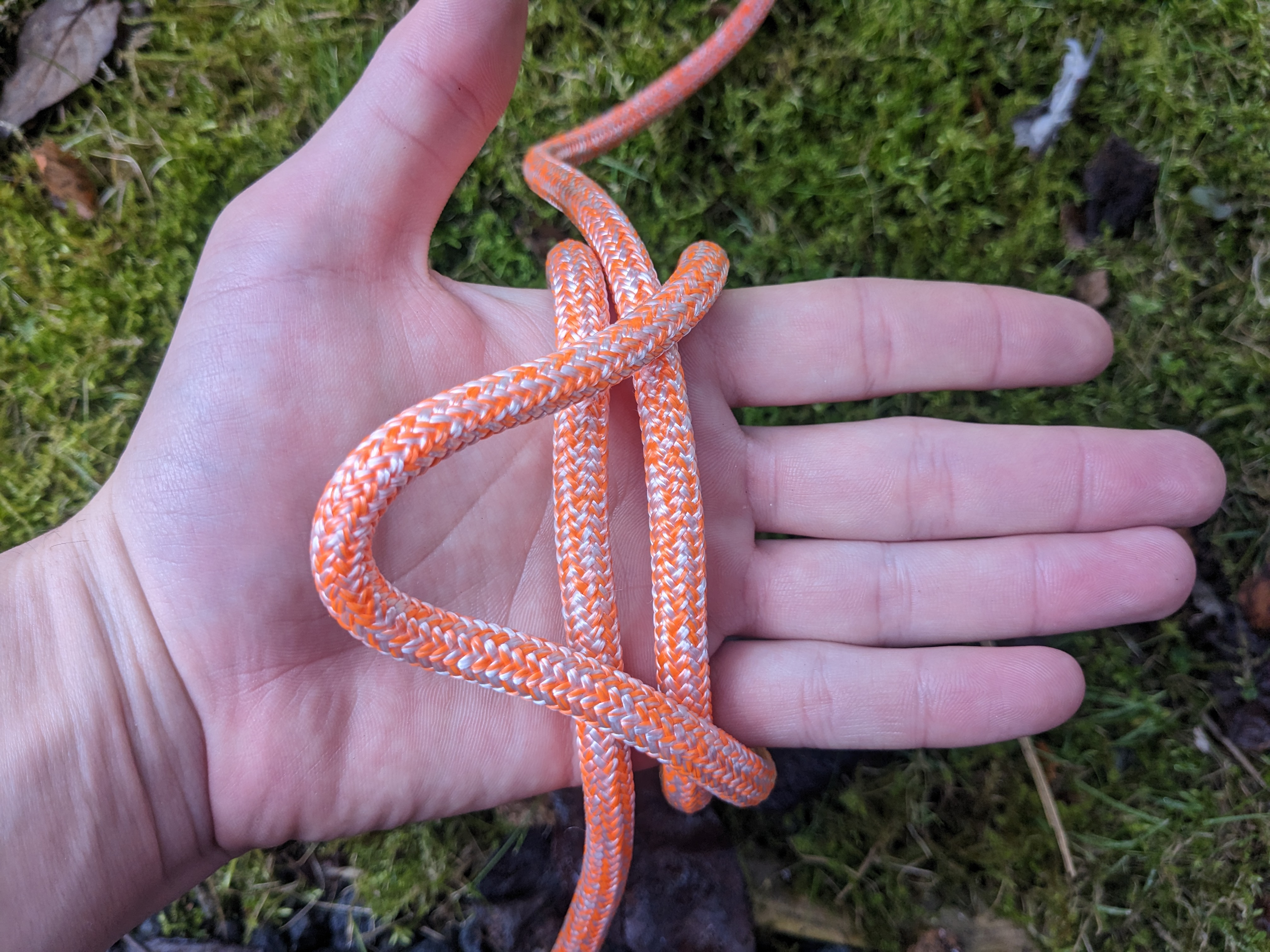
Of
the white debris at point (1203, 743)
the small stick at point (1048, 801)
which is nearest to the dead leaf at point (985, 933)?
the small stick at point (1048, 801)

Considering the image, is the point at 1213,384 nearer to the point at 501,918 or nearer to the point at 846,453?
the point at 846,453

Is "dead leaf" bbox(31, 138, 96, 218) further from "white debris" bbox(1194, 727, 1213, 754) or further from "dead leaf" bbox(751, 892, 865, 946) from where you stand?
"white debris" bbox(1194, 727, 1213, 754)


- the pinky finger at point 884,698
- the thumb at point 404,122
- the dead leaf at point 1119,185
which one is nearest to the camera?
the thumb at point 404,122

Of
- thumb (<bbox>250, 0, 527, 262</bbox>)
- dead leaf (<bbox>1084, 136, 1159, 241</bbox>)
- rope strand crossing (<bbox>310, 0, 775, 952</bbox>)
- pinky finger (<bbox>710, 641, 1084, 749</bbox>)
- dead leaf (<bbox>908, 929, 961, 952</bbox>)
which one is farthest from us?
dead leaf (<bbox>1084, 136, 1159, 241</bbox>)

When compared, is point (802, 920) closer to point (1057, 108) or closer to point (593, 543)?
point (593, 543)

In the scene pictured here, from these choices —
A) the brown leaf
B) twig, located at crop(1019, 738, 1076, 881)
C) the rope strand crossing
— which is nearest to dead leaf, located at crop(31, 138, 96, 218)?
the rope strand crossing

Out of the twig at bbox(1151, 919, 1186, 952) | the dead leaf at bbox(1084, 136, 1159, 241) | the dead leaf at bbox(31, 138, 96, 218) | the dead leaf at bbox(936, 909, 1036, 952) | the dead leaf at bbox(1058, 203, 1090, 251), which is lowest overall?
the twig at bbox(1151, 919, 1186, 952)

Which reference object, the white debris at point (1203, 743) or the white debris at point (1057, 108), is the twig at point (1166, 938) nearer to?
the white debris at point (1203, 743)

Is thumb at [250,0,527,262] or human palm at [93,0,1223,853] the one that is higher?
thumb at [250,0,527,262]
